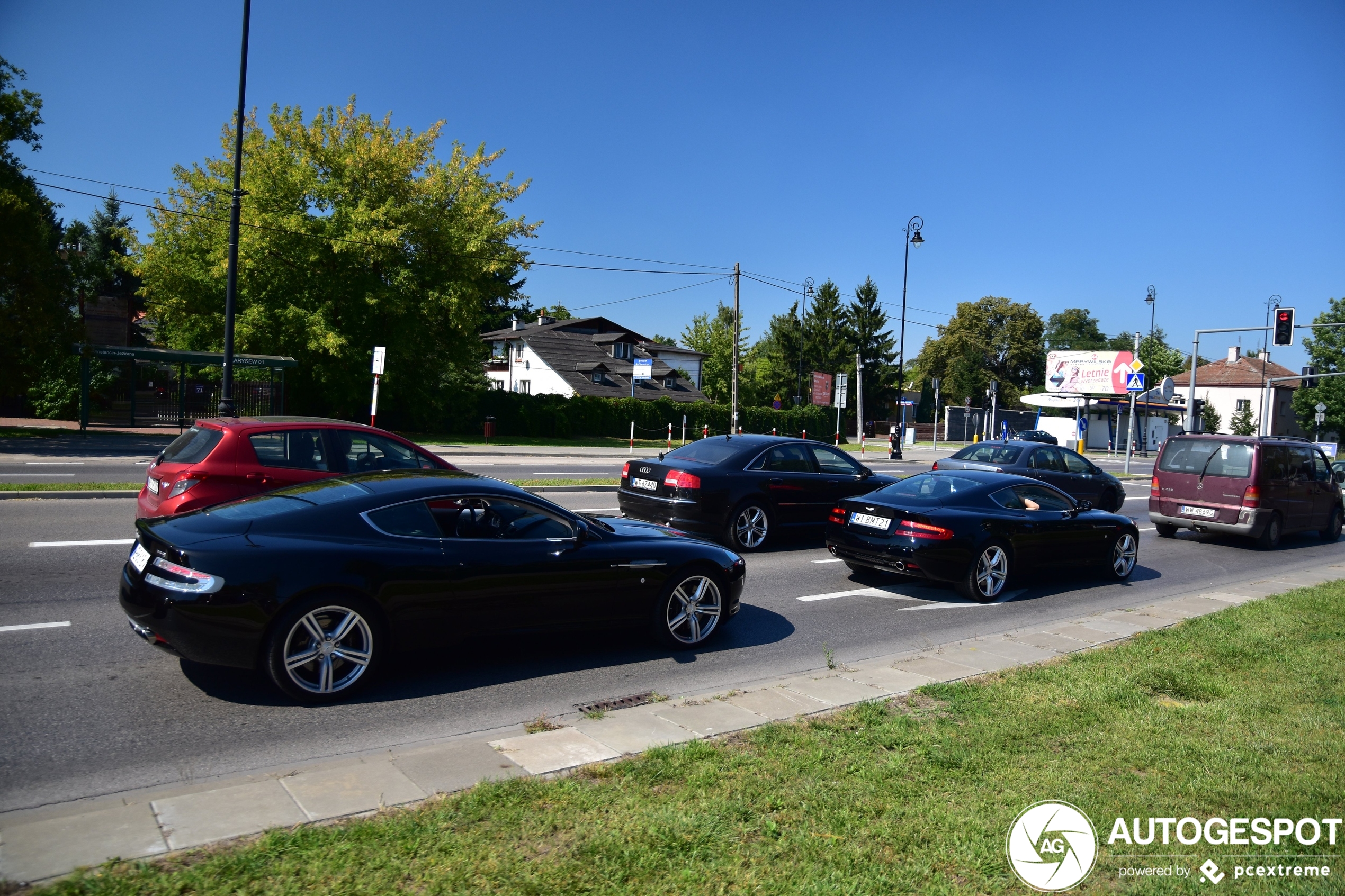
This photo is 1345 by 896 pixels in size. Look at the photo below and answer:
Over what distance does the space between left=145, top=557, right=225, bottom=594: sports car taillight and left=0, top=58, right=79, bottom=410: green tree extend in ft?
82.6

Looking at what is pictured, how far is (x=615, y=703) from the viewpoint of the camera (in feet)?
18.4

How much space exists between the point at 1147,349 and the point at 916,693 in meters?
110

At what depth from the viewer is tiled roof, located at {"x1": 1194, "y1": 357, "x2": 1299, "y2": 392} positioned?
8150 centimetres

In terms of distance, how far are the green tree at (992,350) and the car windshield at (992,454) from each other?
6987 centimetres

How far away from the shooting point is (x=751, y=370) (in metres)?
89.8

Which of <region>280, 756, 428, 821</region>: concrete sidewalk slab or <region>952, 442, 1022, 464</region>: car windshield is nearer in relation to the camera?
<region>280, 756, 428, 821</region>: concrete sidewalk slab

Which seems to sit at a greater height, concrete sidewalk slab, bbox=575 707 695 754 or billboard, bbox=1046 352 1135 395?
billboard, bbox=1046 352 1135 395

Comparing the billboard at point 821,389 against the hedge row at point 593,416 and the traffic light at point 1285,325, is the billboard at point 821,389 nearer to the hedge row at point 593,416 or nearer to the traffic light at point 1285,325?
the hedge row at point 593,416

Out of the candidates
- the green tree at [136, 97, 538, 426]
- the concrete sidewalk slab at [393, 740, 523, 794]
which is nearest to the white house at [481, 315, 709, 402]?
the green tree at [136, 97, 538, 426]

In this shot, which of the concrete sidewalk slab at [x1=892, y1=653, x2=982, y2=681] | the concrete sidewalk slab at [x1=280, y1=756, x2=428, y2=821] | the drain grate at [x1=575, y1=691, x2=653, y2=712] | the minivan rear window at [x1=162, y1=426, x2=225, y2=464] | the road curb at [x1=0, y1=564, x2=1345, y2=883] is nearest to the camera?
the road curb at [x1=0, y1=564, x2=1345, y2=883]

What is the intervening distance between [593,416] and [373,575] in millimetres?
40176

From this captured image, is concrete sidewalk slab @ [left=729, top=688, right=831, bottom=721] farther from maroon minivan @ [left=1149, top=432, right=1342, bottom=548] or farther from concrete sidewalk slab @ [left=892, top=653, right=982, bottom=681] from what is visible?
maroon minivan @ [left=1149, top=432, right=1342, bottom=548]

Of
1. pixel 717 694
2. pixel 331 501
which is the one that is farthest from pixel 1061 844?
pixel 331 501

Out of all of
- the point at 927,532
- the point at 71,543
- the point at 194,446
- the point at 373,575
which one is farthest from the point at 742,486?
the point at 71,543
